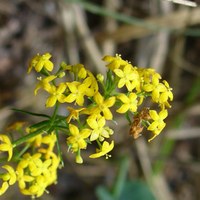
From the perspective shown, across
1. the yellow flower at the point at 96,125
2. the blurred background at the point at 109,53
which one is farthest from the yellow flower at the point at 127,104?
the blurred background at the point at 109,53

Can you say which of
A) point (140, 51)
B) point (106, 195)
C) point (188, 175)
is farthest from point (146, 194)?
point (140, 51)

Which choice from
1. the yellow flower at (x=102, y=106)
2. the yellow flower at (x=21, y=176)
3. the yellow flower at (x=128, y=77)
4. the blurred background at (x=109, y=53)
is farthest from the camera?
the blurred background at (x=109, y=53)

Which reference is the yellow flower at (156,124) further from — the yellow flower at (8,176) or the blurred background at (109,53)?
the blurred background at (109,53)

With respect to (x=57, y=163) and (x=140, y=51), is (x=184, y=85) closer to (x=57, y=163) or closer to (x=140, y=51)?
(x=140, y=51)

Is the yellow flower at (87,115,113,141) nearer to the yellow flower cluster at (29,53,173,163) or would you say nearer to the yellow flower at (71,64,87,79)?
the yellow flower cluster at (29,53,173,163)

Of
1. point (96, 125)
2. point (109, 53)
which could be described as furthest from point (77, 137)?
point (109, 53)

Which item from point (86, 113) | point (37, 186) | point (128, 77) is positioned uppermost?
point (128, 77)

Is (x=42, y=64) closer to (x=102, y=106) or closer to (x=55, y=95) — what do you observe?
(x=55, y=95)

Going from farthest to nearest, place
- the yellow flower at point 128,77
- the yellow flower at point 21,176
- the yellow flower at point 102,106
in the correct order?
1. the yellow flower at point 21,176
2. the yellow flower at point 128,77
3. the yellow flower at point 102,106
